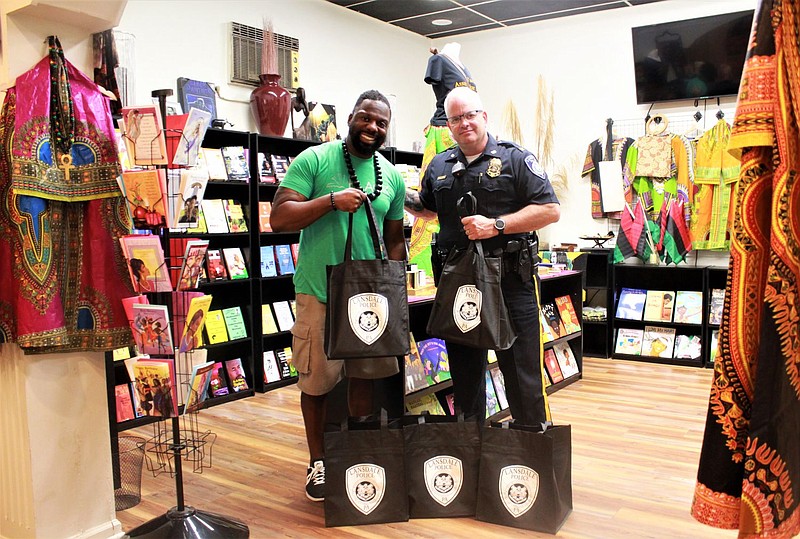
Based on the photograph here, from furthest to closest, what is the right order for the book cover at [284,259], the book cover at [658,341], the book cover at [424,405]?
the book cover at [658,341] < the book cover at [284,259] < the book cover at [424,405]

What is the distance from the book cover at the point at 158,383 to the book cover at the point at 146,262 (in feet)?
0.78

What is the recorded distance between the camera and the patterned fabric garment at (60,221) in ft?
7.09

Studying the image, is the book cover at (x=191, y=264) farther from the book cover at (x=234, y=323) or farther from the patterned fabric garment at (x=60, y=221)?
the book cover at (x=234, y=323)

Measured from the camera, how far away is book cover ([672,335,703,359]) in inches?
229

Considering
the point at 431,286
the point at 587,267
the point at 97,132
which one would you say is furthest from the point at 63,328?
the point at 587,267

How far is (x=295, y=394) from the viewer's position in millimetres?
4996

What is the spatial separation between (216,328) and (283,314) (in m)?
0.60

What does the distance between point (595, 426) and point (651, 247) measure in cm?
260

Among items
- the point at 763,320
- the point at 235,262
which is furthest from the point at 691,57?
the point at 763,320

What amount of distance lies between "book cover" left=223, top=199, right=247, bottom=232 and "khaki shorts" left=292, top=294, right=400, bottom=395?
238 cm

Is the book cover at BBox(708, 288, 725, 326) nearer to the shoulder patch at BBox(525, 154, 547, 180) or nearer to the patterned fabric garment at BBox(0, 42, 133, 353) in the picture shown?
the shoulder patch at BBox(525, 154, 547, 180)

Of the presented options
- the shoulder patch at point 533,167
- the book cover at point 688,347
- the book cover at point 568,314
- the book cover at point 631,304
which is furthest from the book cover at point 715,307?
the shoulder patch at point 533,167

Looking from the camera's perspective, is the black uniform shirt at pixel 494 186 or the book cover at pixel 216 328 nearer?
the black uniform shirt at pixel 494 186

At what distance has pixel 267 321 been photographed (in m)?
5.29
